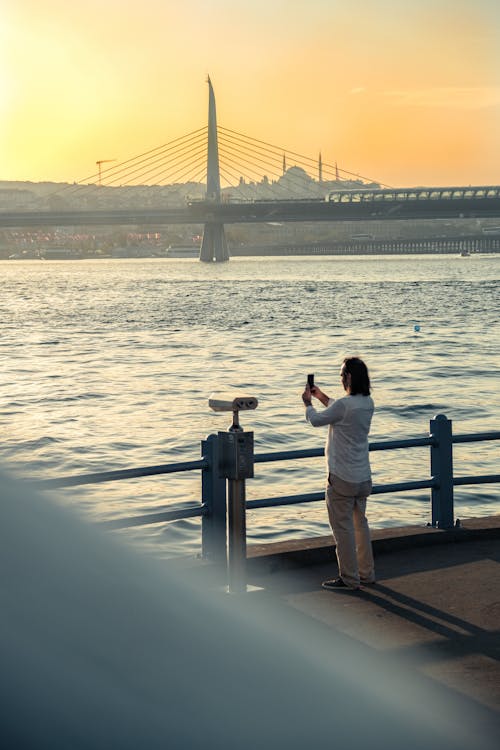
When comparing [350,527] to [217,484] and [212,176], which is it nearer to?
[217,484]

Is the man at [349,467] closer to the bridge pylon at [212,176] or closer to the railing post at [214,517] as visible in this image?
the railing post at [214,517]

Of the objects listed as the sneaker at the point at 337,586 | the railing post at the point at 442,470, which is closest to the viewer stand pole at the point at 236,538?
the sneaker at the point at 337,586

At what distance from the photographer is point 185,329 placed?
64.3 metres

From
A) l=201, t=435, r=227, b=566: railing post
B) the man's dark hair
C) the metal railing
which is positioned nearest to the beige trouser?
the metal railing

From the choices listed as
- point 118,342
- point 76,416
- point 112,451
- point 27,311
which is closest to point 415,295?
point 27,311

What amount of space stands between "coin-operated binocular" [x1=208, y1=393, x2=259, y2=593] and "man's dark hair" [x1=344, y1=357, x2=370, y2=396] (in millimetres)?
609

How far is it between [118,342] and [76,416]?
2594 centimetres

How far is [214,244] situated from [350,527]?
160497mm

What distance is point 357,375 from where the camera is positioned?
7844mm

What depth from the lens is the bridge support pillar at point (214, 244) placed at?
160m

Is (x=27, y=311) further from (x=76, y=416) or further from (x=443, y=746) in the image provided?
(x=443, y=746)

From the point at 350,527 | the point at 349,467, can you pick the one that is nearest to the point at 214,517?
the point at 350,527

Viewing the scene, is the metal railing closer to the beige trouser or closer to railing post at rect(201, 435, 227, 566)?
railing post at rect(201, 435, 227, 566)

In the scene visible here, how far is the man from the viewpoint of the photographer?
782cm
